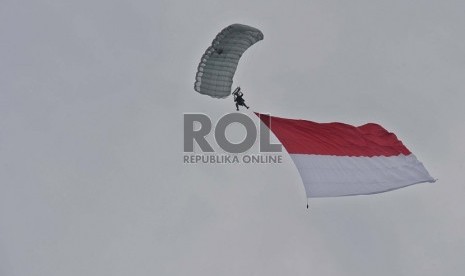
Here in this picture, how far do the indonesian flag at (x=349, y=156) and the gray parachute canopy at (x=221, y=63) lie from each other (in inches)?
65.9

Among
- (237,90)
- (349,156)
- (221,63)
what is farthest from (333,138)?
(221,63)

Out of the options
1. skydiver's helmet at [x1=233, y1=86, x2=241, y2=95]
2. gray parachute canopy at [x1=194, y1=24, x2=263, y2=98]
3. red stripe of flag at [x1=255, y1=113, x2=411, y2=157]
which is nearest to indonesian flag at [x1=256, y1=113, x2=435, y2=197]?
red stripe of flag at [x1=255, y1=113, x2=411, y2=157]

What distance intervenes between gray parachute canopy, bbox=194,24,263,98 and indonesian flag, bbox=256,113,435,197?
65.9 inches

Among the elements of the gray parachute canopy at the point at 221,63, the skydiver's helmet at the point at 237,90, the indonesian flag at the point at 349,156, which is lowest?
the indonesian flag at the point at 349,156

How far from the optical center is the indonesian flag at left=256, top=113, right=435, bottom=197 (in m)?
26.3

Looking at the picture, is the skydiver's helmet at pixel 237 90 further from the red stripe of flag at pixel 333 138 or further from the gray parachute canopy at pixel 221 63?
the red stripe of flag at pixel 333 138

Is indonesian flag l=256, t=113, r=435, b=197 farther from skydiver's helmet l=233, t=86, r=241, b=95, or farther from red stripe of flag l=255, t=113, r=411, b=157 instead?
skydiver's helmet l=233, t=86, r=241, b=95

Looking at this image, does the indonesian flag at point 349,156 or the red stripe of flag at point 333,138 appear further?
the red stripe of flag at point 333,138

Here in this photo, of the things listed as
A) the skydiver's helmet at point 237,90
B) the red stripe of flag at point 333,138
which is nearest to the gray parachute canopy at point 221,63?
the skydiver's helmet at point 237,90

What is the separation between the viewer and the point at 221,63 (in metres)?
27.2

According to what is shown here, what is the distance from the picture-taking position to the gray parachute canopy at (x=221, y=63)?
26938 millimetres

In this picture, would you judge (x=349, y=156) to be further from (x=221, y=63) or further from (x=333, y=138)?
(x=221, y=63)

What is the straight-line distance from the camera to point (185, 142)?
3328 cm

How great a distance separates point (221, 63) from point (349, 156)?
18.1 ft
